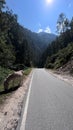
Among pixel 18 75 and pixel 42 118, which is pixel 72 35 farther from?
pixel 42 118

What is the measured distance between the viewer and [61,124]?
23.6 ft

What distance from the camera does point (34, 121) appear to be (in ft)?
25.3

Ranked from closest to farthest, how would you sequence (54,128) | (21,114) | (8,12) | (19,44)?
(54,128), (21,114), (8,12), (19,44)

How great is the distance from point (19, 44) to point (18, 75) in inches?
3912

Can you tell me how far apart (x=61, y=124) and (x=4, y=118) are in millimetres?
2205

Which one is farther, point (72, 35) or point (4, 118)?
point (72, 35)

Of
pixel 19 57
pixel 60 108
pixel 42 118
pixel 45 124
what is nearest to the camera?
pixel 45 124

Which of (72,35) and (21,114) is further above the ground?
(72,35)

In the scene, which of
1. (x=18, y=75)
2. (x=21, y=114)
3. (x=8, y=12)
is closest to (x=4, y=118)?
(x=21, y=114)

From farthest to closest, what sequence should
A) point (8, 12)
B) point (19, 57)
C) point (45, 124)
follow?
point (19, 57) → point (8, 12) → point (45, 124)

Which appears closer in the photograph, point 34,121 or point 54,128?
point 54,128

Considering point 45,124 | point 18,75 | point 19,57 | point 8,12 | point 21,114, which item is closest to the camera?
point 45,124

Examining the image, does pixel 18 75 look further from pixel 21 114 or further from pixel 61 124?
pixel 61 124

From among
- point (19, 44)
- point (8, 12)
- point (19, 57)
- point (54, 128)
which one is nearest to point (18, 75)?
point (54, 128)
